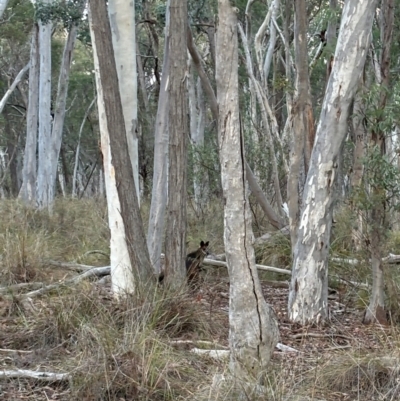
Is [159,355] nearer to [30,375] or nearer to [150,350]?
[150,350]

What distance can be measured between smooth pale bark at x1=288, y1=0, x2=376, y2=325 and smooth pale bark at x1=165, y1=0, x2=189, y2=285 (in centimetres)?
117

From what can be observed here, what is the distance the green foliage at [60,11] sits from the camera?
1251 cm

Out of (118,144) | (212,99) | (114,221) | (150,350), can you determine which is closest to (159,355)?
(150,350)

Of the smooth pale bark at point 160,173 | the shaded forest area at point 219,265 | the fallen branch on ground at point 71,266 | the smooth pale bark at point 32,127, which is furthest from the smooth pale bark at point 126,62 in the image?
the smooth pale bark at point 32,127

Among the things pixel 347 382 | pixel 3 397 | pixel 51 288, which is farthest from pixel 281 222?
pixel 3 397

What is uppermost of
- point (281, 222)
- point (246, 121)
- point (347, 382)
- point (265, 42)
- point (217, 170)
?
point (265, 42)

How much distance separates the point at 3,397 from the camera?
4.02 meters

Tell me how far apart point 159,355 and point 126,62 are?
9.66 feet

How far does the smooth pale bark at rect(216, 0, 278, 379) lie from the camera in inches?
153

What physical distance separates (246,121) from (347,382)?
9453 millimetres

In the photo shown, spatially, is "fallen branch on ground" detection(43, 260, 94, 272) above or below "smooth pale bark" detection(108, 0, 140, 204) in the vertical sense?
below

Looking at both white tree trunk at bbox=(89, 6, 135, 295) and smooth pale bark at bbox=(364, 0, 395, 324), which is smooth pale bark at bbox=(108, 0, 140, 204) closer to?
white tree trunk at bbox=(89, 6, 135, 295)

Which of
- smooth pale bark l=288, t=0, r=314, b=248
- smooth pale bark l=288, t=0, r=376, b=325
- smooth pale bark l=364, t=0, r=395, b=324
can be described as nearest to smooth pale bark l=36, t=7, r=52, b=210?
smooth pale bark l=288, t=0, r=314, b=248

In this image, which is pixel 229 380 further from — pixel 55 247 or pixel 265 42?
pixel 265 42
